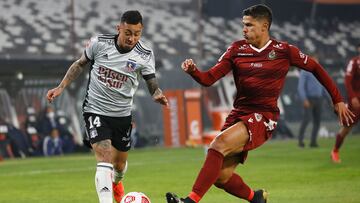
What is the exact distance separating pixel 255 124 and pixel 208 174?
0.72m

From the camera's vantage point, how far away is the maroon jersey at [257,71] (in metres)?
9.38

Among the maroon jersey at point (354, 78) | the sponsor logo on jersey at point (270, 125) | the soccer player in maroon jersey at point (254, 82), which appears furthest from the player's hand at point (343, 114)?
the maroon jersey at point (354, 78)

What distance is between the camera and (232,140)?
29.8ft

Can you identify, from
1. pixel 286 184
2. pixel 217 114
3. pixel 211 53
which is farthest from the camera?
pixel 211 53

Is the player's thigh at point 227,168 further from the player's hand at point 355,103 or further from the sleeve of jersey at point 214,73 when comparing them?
the player's hand at point 355,103

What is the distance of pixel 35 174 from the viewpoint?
1684cm

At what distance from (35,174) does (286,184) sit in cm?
540

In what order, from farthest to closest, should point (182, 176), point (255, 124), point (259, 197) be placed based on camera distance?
point (182, 176), point (259, 197), point (255, 124)

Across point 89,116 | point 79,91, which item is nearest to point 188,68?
point 89,116

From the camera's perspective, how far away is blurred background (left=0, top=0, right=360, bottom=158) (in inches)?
953

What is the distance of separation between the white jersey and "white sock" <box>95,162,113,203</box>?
807mm

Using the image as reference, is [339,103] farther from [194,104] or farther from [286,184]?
[194,104]

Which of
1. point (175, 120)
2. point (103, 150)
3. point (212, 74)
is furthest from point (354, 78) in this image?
point (175, 120)

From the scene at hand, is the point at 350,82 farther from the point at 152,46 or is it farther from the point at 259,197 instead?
the point at 152,46
